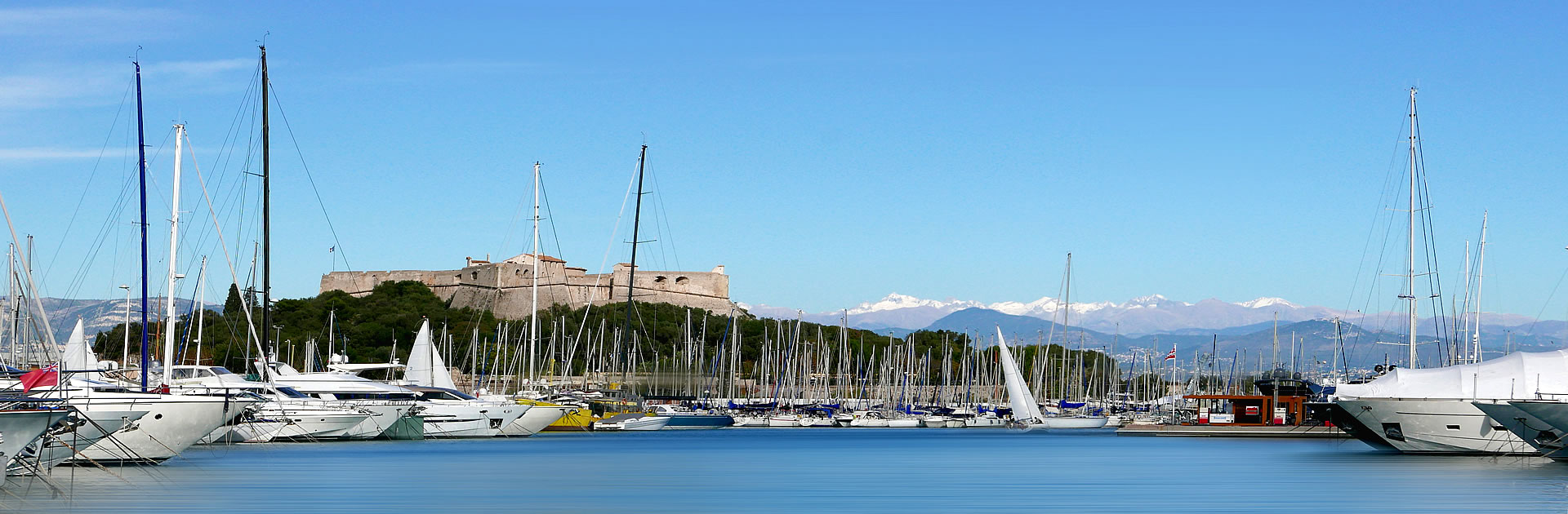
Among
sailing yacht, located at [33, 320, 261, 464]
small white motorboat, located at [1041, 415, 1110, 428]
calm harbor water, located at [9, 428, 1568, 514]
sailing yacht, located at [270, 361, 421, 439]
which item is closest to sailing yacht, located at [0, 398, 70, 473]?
calm harbor water, located at [9, 428, 1568, 514]

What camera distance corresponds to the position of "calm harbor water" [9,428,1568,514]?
20.2 m

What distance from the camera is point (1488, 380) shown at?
1192 inches

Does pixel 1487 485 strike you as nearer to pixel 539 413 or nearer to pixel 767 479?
pixel 767 479

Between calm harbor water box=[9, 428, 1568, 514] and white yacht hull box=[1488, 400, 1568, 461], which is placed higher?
white yacht hull box=[1488, 400, 1568, 461]

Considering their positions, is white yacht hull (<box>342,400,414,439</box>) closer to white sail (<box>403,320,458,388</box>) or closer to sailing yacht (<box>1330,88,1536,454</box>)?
white sail (<box>403,320,458,388</box>)

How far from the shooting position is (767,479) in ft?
89.1

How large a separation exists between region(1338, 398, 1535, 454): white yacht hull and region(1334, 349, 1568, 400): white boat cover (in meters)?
0.24

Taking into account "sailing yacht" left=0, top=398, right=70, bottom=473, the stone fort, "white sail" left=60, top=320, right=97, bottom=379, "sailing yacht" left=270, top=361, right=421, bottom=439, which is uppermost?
the stone fort

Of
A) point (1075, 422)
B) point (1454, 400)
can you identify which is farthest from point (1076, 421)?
point (1454, 400)

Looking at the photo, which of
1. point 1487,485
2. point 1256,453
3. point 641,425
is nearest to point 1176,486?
point 1487,485

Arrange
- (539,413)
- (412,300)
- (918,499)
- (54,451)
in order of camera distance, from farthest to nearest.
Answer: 1. (412,300)
2. (539,413)
3. (54,451)
4. (918,499)

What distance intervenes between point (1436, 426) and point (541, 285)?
254 ft

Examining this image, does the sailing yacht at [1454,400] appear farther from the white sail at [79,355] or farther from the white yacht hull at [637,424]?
the white yacht hull at [637,424]

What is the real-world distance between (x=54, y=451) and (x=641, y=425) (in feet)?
115
